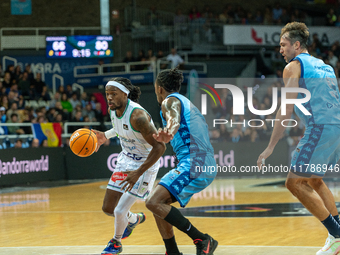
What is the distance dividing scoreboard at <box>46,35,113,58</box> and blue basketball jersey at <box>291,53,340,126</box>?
55.2ft

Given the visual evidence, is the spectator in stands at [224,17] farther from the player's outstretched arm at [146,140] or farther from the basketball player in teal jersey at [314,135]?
the basketball player in teal jersey at [314,135]

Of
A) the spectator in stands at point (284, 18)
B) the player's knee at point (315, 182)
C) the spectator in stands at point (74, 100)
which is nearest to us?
the player's knee at point (315, 182)

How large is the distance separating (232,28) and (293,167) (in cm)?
1640

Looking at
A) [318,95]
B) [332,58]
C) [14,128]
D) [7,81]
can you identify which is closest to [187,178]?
[318,95]

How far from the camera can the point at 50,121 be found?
15648mm

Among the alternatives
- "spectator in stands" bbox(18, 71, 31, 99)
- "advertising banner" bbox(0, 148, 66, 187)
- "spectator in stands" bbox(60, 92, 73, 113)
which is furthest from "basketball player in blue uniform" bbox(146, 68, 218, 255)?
"spectator in stands" bbox(18, 71, 31, 99)

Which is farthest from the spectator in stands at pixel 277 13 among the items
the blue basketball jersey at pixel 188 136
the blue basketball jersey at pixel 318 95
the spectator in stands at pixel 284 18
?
the blue basketball jersey at pixel 188 136

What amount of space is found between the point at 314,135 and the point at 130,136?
1.90m

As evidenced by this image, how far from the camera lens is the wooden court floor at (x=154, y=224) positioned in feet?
19.8

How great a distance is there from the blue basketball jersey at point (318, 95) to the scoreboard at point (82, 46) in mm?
16812

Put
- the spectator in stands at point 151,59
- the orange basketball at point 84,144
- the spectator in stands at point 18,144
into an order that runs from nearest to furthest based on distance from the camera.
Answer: the orange basketball at point 84,144 → the spectator in stands at point 18,144 → the spectator in stands at point 151,59

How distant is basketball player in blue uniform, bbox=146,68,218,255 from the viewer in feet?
15.8

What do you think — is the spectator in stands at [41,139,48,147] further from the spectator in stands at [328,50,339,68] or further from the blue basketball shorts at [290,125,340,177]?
the spectator in stands at [328,50,339,68]

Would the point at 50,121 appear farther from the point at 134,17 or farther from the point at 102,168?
the point at 134,17
